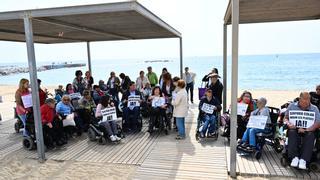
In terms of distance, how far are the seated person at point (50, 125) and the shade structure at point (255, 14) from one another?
11.7 ft

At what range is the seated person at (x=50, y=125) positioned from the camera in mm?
5387

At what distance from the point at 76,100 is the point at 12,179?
3206 mm

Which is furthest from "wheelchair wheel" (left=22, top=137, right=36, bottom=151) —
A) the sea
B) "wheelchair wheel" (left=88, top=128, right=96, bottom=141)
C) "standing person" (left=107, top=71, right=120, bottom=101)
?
the sea

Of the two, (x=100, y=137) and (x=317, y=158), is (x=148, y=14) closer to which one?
(x=100, y=137)

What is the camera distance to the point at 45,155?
5250mm

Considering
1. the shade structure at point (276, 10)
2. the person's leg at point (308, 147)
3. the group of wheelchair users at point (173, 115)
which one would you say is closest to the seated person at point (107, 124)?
the group of wheelchair users at point (173, 115)

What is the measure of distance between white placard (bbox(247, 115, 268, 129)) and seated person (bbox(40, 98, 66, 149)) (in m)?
3.85

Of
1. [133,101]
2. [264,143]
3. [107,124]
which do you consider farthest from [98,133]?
[264,143]

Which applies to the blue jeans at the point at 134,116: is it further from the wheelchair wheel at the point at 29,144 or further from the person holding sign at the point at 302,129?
the person holding sign at the point at 302,129

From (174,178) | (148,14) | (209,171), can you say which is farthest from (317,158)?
(148,14)

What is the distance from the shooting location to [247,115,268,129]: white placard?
480 cm

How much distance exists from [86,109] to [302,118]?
4723 millimetres

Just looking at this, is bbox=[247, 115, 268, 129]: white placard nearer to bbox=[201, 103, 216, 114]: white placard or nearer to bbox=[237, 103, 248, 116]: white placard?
bbox=[237, 103, 248, 116]: white placard

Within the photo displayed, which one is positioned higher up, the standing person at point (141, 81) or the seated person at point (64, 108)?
the standing person at point (141, 81)
